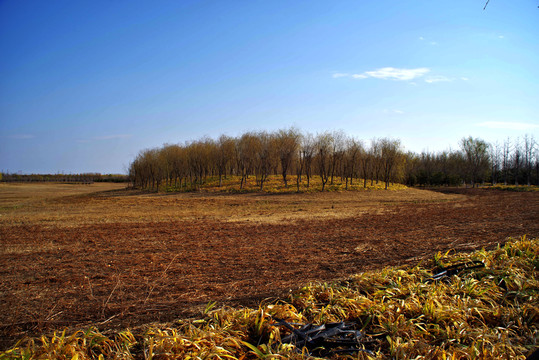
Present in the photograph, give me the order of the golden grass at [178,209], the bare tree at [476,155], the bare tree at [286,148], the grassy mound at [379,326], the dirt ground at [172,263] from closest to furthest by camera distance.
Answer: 1. the grassy mound at [379,326]
2. the dirt ground at [172,263]
3. the golden grass at [178,209]
4. the bare tree at [286,148]
5. the bare tree at [476,155]

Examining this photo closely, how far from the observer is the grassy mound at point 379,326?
2971 millimetres

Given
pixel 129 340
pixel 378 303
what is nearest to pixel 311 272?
pixel 378 303

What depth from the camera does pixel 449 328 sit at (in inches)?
134

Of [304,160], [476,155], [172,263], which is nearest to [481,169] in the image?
[476,155]

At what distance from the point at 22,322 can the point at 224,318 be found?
11.1 ft

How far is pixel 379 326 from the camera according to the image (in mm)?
3549

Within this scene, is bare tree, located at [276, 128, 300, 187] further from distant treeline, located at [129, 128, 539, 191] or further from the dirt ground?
the dirt ground

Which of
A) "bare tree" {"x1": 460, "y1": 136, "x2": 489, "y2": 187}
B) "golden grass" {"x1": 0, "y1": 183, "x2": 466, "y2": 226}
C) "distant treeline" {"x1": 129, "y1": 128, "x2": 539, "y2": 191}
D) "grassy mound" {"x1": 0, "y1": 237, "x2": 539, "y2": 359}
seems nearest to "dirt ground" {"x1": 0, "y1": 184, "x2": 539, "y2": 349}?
"grassy mound" {"x1": 0, "y1": 237, "x2": 539, "y2": 359}

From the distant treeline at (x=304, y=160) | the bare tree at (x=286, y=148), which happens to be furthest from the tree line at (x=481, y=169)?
the bare tree at (x=286, y=148)

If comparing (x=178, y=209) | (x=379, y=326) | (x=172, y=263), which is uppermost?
(x=379, y=326)

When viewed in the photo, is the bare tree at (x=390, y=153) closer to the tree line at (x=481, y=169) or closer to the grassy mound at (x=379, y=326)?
the tree line at (x=481, y=169)

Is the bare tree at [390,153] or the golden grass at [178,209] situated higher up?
the bare tree at [390,153]

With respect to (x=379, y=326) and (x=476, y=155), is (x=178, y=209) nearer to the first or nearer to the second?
(x=379, y=326)

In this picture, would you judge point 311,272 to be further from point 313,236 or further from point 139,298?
point 313,236
